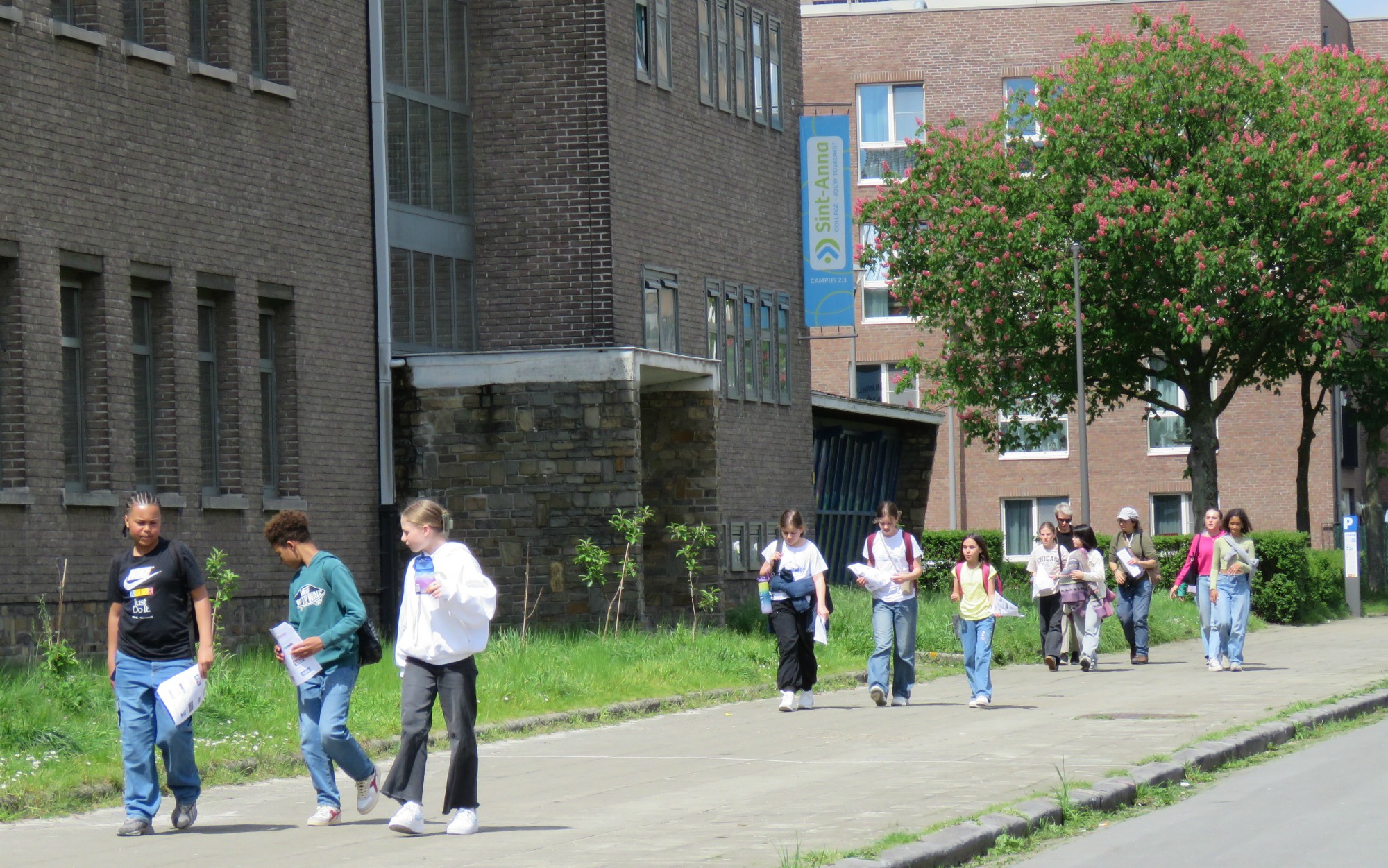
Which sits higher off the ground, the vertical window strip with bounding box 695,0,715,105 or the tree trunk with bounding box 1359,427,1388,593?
the vertical window strip with bounding box 695,0,715,105

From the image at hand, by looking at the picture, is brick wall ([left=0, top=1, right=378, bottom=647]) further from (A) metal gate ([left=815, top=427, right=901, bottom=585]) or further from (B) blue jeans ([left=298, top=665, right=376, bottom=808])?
(A) metal gate ([left=815, top=427, right=901, bottom=585])

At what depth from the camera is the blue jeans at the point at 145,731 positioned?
10664 millimetres

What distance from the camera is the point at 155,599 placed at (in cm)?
1079

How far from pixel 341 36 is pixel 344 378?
12.8 ft

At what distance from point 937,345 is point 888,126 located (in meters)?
6.42

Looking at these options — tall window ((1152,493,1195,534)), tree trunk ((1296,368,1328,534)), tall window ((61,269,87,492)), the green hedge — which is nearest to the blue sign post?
the green hedge

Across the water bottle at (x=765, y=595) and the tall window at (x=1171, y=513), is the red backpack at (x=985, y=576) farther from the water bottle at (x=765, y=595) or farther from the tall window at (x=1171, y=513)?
the tall window at (x=1171, y=513)

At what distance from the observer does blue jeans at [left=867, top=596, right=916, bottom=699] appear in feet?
60.3

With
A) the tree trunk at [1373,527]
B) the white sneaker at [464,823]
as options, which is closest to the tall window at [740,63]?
the white sneaker at [464,823]

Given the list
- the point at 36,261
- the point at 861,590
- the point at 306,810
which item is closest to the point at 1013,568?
the point at 861,590

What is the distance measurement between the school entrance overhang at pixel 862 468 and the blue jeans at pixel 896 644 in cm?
1681

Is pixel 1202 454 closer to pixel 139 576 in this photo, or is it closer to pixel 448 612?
pixel 448 612

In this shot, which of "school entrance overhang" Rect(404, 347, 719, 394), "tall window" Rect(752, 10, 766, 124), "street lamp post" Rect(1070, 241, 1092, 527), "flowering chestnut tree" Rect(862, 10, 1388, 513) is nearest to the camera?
"school entrance overhang" Rect(404, 347, 719, 394)

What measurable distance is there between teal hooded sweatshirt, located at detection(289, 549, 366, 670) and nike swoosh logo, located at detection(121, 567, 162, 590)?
0.73m
